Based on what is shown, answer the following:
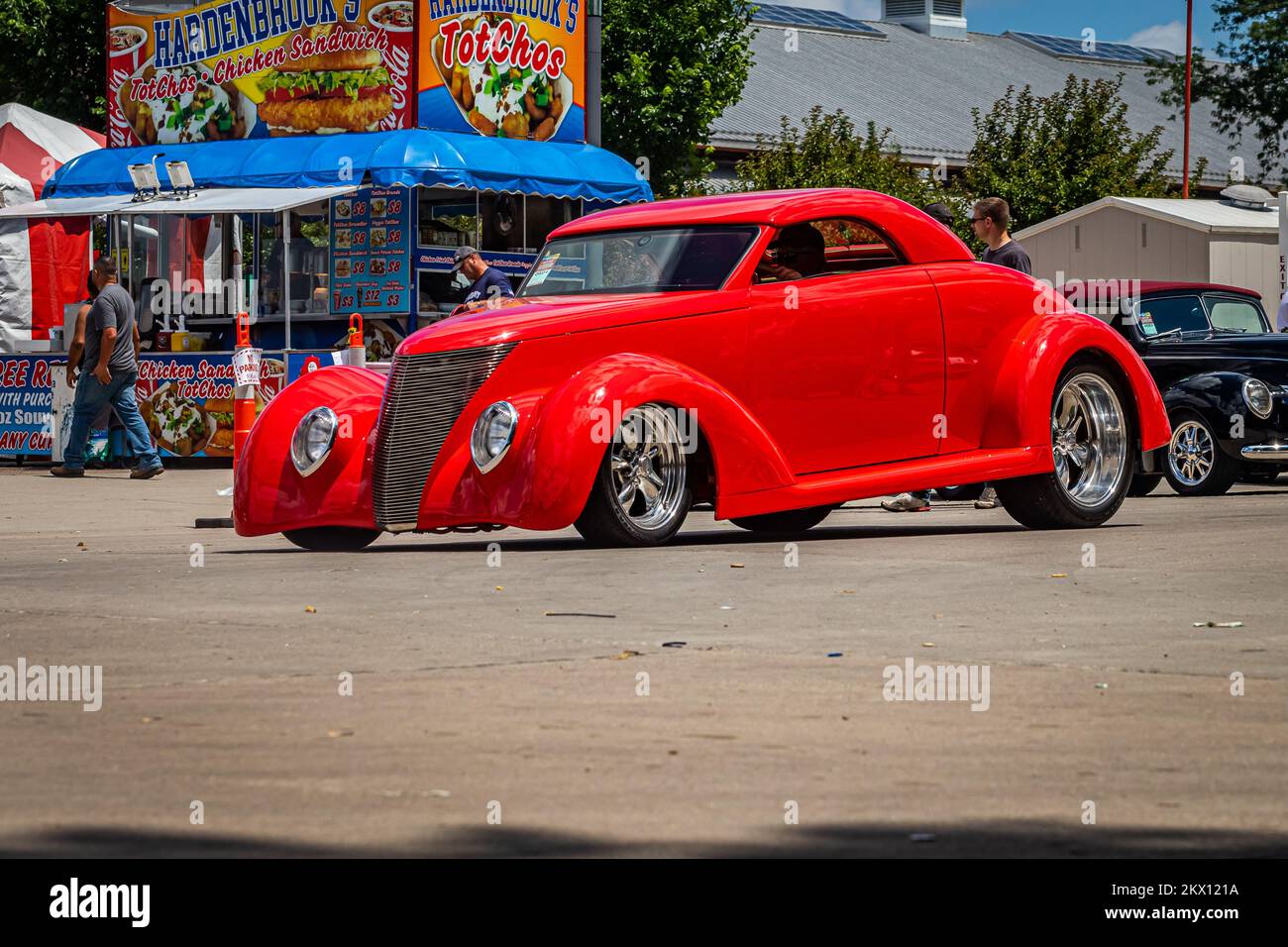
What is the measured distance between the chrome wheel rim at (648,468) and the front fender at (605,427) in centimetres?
12

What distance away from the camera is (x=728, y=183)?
5403 cm

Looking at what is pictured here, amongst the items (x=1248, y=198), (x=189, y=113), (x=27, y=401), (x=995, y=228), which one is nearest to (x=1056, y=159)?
(x=1248, y=198)

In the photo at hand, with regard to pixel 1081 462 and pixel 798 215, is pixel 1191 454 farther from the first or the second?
pixel 798 215

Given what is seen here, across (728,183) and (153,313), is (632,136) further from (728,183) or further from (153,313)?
(153,313)

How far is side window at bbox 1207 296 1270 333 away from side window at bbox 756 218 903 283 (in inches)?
291

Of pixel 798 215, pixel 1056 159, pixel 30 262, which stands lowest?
pixel 798 215

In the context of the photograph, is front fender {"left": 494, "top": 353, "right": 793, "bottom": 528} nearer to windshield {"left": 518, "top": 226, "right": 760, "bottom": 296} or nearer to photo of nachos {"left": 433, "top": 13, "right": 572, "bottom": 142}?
windshield {"left": 518, "top": 226, "right": 760, "bottom": 296}

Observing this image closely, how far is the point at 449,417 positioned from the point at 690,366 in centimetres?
128

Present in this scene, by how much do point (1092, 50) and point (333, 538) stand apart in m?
70.2

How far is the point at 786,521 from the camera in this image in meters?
12.6

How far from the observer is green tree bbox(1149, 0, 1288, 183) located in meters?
58.1

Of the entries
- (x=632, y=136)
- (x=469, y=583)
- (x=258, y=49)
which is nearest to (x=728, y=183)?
(x=632, y=136)

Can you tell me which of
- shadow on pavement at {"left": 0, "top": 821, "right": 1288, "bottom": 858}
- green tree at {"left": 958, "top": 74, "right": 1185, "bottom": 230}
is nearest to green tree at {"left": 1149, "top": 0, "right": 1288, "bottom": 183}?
green tree at {"left": 958, "top": 74, "right": 1185, "bottom": 230}

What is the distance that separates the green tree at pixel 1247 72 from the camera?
58.1 m
